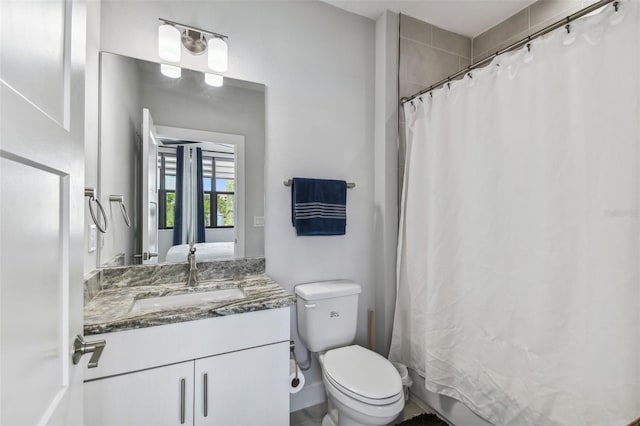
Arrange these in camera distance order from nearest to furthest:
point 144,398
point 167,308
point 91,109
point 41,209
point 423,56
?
1. point 41,209
2. point 144,398
3. point 167,308
4. point 91,109
5. point 423,56

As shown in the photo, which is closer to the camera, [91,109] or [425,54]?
[91,109]

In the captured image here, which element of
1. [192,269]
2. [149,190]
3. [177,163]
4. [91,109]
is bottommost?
[192,269]

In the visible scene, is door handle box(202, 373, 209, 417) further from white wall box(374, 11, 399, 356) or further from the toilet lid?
white wall box(374, 11, 399, 356)

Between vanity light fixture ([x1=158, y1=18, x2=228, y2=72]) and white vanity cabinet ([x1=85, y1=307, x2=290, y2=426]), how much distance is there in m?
1.30

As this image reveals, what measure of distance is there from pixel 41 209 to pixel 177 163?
1150 millimetres

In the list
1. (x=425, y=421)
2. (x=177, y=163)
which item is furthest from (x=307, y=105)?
(x=425, y=421)

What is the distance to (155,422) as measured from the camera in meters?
1.14

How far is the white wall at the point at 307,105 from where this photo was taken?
174 cm

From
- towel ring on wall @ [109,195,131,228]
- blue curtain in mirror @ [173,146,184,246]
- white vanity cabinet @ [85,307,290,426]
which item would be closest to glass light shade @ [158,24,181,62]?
blue curtain in mirror @ [173,146,184,246]

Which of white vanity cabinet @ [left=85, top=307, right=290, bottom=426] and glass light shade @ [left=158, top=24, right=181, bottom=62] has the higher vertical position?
glass light shade @ [left=158, top=24, right=181, bottom=62]

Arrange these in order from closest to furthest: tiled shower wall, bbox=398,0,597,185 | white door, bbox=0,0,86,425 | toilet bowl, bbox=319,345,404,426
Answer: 1. white door, bbox=0,0,86,425
2. toilet bowl, bbox=319,345,404,426
3. tiled shower wall, bbox=398,0,597,185

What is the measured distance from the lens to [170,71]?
160 cm

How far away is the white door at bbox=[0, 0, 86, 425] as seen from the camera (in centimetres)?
45

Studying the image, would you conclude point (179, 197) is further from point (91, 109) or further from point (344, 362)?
point (344, 362)
